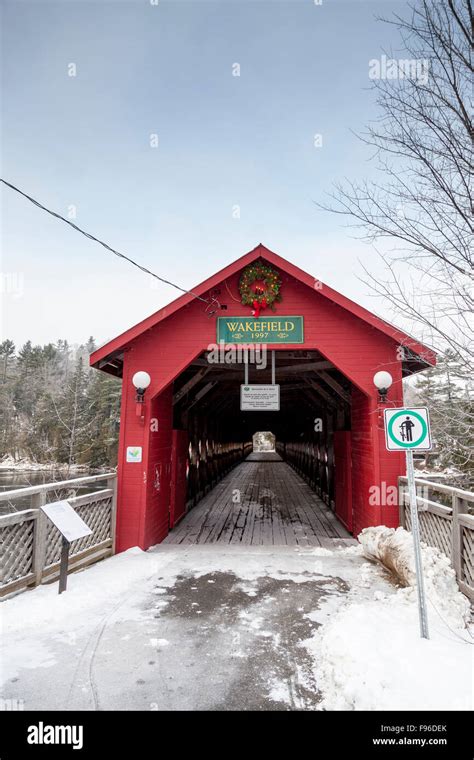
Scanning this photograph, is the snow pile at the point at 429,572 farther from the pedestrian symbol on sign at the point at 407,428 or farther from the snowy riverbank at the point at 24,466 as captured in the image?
→ the snowy riverbank at the point at 24,466

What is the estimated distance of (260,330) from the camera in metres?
7.34

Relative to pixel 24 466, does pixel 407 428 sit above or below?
Result: above

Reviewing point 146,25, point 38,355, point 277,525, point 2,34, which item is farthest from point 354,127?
point 38,355

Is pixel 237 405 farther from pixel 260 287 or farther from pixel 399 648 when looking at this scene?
pixel 399 648

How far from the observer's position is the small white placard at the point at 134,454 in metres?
7.09

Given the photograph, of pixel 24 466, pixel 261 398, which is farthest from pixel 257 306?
pixel 24 466

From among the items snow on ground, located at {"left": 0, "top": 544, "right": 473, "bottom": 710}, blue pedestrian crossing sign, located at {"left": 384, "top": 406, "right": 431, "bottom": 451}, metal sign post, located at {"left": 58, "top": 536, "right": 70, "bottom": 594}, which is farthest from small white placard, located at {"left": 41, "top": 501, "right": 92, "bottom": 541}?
blue pedestrian crossing sign, located at {"left": 384, "top": 406, "right": 431, "bottom": 451}

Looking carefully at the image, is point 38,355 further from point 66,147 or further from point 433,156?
point 433,156

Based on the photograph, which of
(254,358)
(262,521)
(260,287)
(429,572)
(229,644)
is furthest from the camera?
(262,521)

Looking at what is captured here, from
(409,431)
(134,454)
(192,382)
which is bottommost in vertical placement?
(134,454)

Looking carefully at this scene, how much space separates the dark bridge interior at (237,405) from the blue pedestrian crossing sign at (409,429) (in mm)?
4445

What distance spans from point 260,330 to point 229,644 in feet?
17.1

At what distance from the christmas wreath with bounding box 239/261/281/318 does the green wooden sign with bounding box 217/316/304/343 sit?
0.22 metres

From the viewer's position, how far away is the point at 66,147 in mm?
7664
